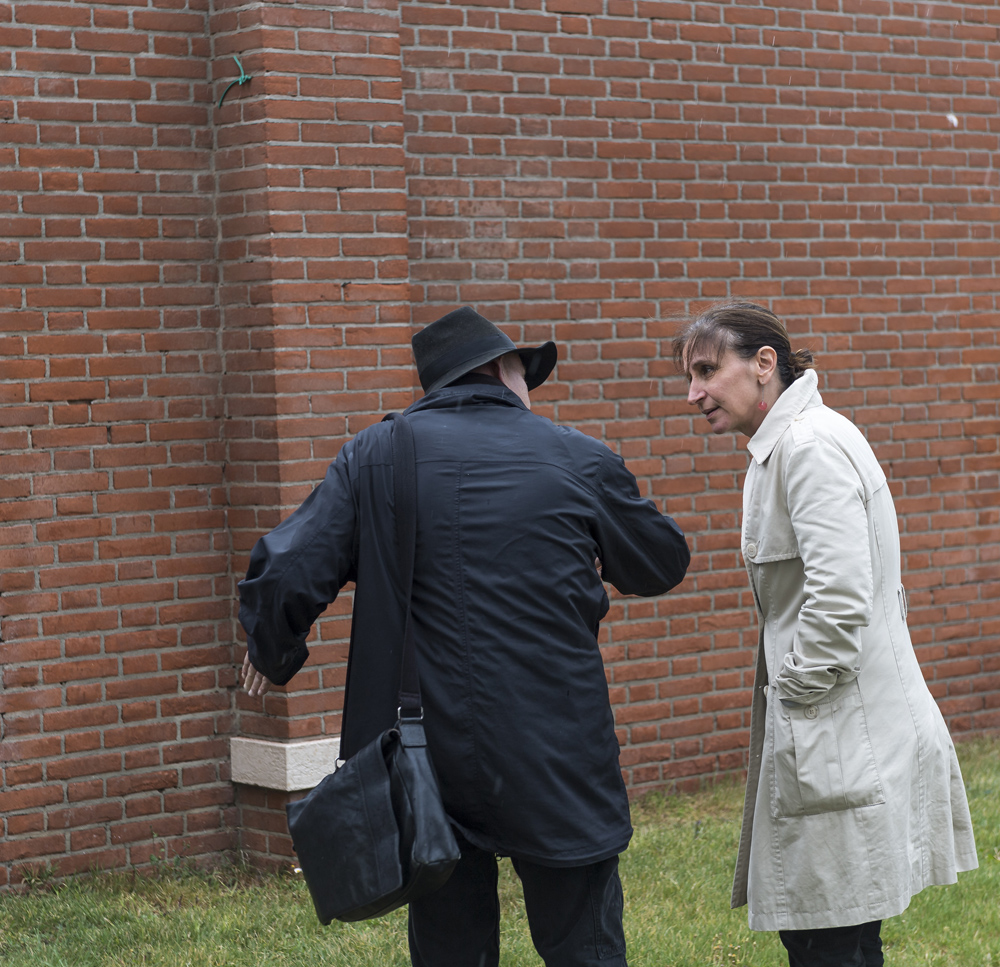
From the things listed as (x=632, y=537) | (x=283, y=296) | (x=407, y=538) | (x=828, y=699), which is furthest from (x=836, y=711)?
(x=283, y=296)

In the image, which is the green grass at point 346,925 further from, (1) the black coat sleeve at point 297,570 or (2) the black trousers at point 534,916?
(1) the black coat sleeve at point 297,570

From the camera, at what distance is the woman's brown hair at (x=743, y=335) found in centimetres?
319

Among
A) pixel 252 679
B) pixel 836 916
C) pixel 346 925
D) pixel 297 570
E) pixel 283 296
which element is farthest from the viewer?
pixel 283 296

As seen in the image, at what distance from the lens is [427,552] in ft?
Result: 9.37

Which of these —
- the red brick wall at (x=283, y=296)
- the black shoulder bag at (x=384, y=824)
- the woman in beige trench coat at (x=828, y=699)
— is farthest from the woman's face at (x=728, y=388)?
the red brick wall at (x=283, y=296)

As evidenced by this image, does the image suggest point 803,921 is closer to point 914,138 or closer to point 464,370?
point 464,370

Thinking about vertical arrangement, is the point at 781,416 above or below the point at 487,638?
above

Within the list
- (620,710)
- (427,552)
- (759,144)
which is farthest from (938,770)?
(759,144)

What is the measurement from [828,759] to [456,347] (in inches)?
50.2

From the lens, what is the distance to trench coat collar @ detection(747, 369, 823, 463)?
10.2ft

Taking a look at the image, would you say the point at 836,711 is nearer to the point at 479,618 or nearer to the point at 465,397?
the point at 479,618

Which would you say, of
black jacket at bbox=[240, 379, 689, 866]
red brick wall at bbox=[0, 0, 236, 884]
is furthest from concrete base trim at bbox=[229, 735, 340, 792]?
black jacket at bbox=[240, 379, 689, 866]

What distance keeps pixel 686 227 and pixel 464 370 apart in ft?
10.6

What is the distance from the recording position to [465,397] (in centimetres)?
302
